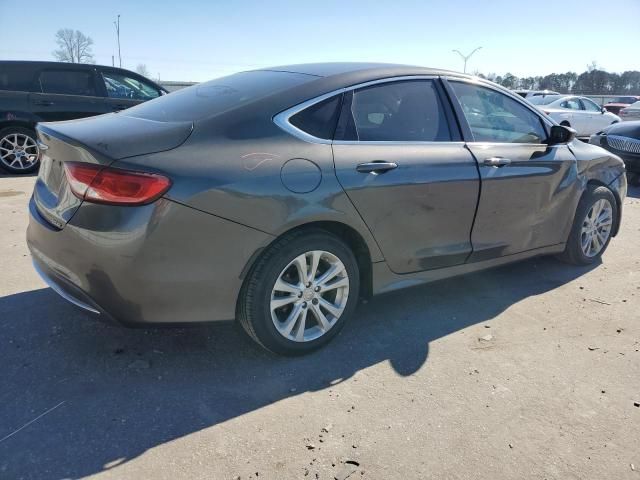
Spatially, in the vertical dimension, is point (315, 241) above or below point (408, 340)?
above

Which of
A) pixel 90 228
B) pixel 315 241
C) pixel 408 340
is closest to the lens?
pixel 90 228

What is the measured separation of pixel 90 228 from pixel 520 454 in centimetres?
224

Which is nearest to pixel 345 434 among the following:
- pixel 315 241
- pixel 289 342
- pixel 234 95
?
pixel 289 342

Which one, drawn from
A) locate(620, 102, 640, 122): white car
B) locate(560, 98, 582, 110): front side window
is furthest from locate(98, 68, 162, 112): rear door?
locate(620, 102, 640, 122): white car

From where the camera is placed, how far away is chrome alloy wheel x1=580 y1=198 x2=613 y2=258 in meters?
4.57

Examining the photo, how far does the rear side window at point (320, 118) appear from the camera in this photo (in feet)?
9.40

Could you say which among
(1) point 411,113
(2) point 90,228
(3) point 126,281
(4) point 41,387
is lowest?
(4) point 41,387

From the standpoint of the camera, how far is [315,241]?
2850 millimetres

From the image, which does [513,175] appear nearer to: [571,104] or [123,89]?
[123,89]

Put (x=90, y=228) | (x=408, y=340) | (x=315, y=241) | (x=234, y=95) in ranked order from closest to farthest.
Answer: (x=90, y=228) < (x=315, y=241) < (x=234, y=95) < (x=408, y=340)

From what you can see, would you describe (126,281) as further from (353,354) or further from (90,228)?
(353,354)

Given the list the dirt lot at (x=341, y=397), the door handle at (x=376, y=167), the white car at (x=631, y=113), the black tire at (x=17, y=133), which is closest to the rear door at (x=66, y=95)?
the black tire at (x=17, y=133)

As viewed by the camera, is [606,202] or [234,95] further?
[606,202]

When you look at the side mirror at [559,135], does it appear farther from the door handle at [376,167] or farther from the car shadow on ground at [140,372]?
the door handle at [376,167]
